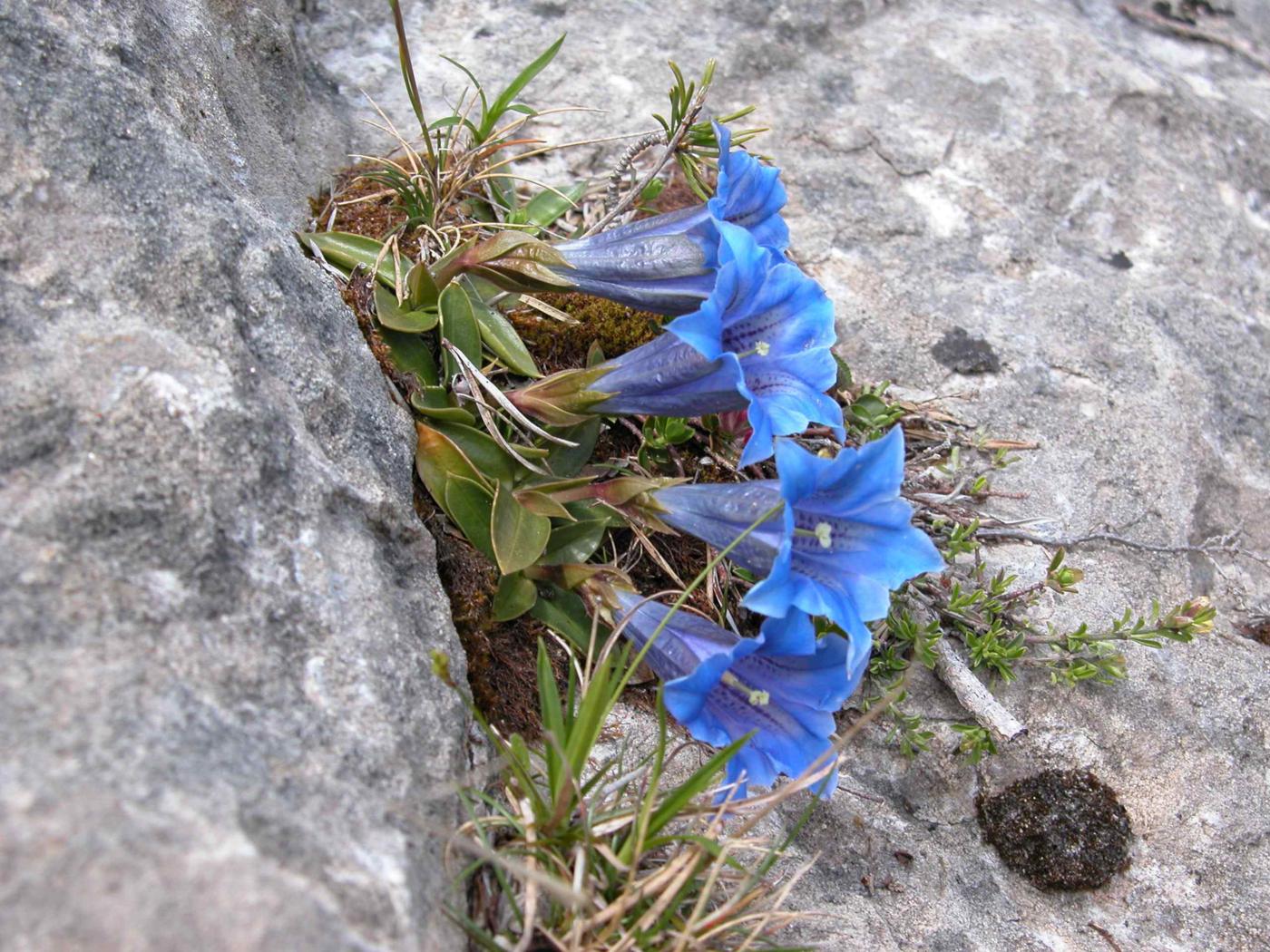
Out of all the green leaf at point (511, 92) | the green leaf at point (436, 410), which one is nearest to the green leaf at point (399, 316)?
the green leaf at point (436, 410)

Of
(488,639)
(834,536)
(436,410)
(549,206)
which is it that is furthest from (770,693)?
(549,206)

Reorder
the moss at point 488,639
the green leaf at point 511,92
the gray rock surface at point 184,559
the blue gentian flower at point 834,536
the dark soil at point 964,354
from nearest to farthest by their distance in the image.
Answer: the gray rock surface at point 184,559 → the blue gentian flower at point 834,536 → the moss at point 488,639 → the green leaf at point 511,92 → the dark soil at point 964,354

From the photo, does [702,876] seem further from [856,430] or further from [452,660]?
[856,430]

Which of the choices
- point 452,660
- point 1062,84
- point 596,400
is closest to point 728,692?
point 452,660

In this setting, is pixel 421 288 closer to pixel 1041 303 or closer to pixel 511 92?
pixel 511 92

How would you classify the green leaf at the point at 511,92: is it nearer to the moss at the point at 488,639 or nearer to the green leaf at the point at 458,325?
the green leaf at the point at 458,325
